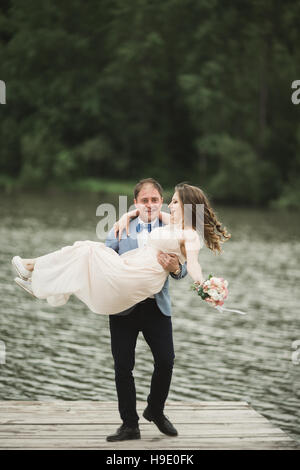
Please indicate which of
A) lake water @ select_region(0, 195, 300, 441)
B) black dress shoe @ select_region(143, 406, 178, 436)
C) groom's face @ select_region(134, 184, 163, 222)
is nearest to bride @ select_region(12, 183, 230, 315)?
groom's face @ select_region(134, 184, 163, 222)

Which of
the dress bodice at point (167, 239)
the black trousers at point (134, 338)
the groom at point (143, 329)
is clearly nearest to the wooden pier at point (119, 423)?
the groom at point (143, 329)

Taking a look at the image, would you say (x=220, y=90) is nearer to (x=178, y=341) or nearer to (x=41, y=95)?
(x=41, y=95)

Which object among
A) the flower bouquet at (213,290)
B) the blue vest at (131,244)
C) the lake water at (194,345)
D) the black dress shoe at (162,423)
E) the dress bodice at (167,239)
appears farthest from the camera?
the lake water at (194,345)

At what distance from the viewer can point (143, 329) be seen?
196 inches

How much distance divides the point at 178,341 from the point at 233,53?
132 ft

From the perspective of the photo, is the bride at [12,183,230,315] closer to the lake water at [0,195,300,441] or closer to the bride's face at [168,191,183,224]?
the bride's face at [168,191,183,224]

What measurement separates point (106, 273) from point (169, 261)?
420mm

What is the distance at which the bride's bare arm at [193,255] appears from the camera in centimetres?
480

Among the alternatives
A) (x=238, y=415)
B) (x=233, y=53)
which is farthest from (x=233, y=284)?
(x=233, y=53)

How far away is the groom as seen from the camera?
494 cm

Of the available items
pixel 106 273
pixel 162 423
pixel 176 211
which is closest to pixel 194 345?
pixel 162 423

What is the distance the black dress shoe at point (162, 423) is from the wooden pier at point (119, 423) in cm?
4

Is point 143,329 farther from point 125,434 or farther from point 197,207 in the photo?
point 197,207

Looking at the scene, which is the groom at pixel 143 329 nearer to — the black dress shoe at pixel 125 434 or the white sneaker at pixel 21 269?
the black dress shoe at pixel 125 434
